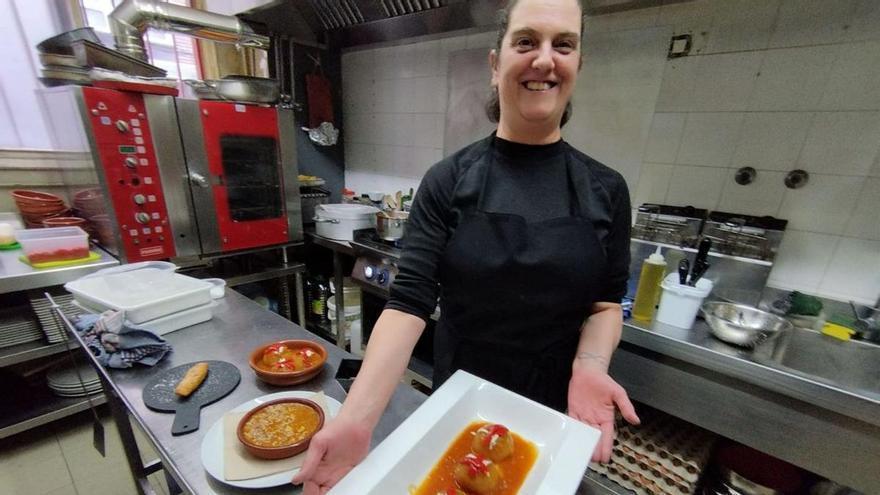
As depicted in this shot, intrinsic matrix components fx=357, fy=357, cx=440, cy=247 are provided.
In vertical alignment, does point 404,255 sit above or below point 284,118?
below

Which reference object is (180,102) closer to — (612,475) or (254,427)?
(254,427)

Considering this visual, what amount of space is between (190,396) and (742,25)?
6.95ft

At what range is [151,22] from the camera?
187cm

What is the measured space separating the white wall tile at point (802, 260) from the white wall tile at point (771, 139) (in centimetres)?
27

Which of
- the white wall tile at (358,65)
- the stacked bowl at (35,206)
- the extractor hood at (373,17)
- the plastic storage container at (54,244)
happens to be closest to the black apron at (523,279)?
the extractor hood at (373,17)

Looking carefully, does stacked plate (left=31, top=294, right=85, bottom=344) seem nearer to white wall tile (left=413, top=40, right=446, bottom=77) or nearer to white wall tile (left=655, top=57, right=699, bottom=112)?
white wall tile (left=413, top=40, right=446, bottom=77)

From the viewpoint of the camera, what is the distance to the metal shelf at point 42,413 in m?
1.61

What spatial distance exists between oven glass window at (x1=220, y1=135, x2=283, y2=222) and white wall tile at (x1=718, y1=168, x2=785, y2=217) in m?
2.29

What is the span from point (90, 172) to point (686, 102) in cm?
267

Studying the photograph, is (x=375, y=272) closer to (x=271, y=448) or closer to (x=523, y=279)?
(x=523, y=279)

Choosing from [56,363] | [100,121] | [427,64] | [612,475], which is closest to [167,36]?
[100,121]

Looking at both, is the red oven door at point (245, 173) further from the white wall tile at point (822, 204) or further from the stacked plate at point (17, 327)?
the white wall tile at point (822, 204)

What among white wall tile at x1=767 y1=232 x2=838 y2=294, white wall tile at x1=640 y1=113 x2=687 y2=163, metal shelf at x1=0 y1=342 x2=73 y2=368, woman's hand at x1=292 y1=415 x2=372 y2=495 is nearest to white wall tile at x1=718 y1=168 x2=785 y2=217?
white wall tile at x1=767 y1=232 x2=838 y2=294

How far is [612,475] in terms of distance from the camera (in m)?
1.37
